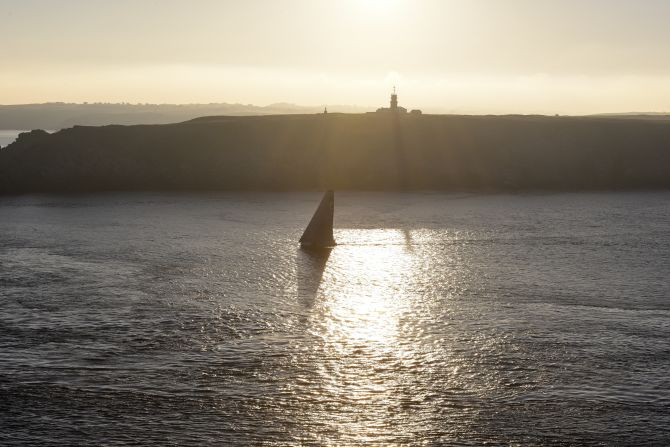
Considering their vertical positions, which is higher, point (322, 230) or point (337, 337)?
point (322, 230)

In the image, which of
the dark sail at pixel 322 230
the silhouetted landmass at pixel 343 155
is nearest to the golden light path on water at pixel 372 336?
the dark sail at pixel 322 230

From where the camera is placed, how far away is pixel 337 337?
28.0m

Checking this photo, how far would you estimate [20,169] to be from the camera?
285 ft

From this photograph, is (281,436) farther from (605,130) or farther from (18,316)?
(605,130)

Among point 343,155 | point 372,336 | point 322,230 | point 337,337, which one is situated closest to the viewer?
point 337,337

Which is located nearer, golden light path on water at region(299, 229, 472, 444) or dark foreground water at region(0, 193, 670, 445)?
dark foreground water at region(0, 193, 670, 445)

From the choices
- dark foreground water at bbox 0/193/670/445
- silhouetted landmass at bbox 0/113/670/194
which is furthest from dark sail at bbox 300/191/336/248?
silhouetted landmass at bbox 0/113/670/194

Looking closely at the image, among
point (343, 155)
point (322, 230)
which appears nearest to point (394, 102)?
point (343, 155)

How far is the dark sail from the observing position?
46.8 metres

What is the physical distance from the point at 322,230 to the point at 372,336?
1925cm

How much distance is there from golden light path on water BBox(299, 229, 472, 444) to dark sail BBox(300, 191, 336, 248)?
1.00m

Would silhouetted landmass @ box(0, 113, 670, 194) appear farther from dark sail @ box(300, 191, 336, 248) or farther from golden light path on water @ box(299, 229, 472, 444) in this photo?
golden light path on water @ box(299, 229, 472, 444)

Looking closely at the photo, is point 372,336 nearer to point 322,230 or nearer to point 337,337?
point 337,337

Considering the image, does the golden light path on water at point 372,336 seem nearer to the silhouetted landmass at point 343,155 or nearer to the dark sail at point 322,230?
the dark sail at point 322,230
